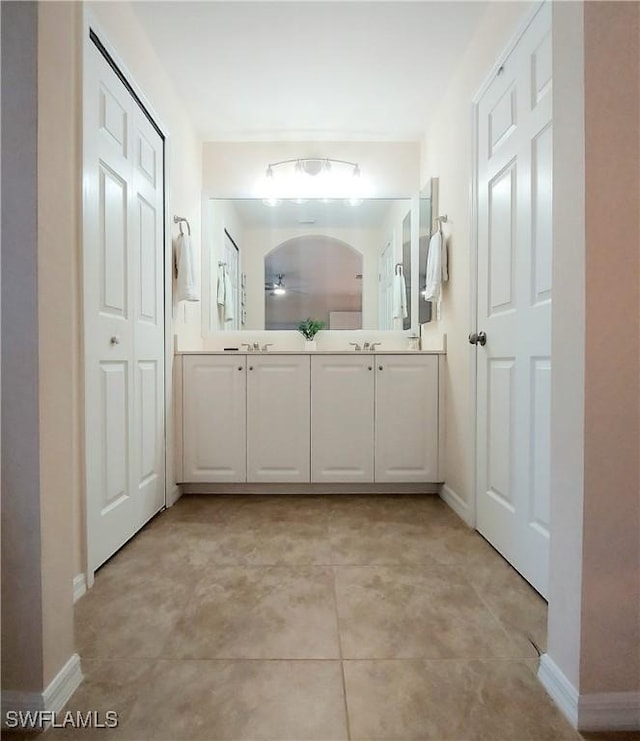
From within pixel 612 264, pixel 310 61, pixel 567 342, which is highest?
pixel 310 61

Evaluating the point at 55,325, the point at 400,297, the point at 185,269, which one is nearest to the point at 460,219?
the point at 400,297

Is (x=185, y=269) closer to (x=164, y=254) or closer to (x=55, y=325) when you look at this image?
(x=164, y=254)

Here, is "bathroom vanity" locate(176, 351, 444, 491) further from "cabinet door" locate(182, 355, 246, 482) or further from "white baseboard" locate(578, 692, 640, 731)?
"white baseboard" locate(578, 692, 640, 731)

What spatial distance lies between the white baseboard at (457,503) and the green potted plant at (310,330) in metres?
1.25

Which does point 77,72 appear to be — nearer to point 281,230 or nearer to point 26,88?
point 26,88

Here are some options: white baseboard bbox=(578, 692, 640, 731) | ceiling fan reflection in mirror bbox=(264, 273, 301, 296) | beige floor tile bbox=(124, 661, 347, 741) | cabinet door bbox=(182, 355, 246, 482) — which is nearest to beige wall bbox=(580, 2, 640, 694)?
white baseboard bbox=(578, 692, 640, 731)

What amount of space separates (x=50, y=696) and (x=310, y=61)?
2.67 meters

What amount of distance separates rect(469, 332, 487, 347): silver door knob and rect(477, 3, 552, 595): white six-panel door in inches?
1.2

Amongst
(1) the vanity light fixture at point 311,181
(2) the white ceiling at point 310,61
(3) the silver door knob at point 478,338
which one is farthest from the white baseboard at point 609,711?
(1) the vanity light fixture at point 311,181

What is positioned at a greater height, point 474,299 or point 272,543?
point 474,299

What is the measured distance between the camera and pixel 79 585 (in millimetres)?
1387

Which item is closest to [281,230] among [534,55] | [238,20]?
[238,20]

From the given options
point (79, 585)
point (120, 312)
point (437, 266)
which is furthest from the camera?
point (437, 266)

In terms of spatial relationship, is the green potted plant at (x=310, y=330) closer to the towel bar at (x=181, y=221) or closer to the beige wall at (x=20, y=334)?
the towel bar at (x=181, y=221)
